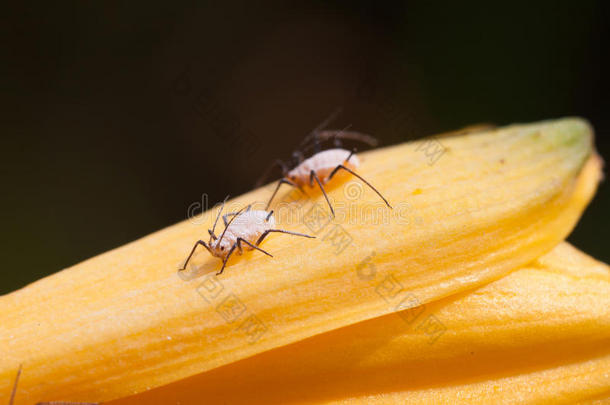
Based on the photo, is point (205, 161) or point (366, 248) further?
point (205, 161)

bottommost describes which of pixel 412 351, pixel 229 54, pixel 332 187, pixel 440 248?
pixel 412 351

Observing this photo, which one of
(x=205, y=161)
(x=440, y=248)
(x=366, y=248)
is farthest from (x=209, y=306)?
(x=205, y=161)

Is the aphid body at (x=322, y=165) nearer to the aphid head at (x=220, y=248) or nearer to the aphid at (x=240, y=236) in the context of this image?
the aphid at (x=240, y=236)

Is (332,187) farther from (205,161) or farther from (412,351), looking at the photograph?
(205,161)

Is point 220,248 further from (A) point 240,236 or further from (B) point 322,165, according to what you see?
(B) point 322,165

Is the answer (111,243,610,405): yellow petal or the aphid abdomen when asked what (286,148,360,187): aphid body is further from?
(111,243,610,405): yellow petal

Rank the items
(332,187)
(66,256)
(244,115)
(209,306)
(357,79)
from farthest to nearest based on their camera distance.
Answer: (244,115) → (357,79) → (66,256) → (332,187) → (209,306)

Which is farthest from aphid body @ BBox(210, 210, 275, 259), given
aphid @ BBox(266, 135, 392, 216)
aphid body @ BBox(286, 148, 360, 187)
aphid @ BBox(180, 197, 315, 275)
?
aphid body @ BBox(286, 148, 360, 187)
